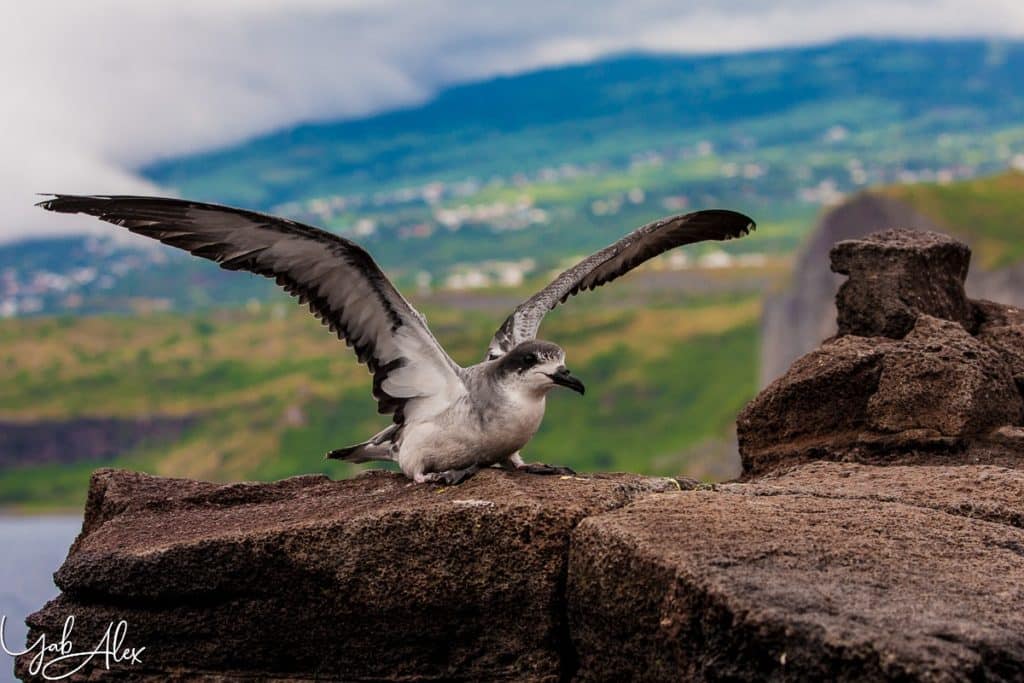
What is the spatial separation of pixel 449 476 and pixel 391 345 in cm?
195

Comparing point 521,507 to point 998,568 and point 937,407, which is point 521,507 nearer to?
point 998,568

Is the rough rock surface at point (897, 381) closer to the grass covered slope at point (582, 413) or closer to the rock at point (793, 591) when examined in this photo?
the rock at point (793, 591)

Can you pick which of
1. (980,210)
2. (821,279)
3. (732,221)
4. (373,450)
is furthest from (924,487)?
(980,210)

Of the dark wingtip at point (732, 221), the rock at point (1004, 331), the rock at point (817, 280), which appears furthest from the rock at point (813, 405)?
the rock at point (817, 280)

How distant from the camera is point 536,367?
52.9ft

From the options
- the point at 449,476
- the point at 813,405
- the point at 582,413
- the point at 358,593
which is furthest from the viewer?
the point at 582,413

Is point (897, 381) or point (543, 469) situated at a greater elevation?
point (897, 381)

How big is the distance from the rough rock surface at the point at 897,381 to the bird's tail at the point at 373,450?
474cm

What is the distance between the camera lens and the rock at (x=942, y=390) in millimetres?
17781

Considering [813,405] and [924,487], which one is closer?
[924,487]

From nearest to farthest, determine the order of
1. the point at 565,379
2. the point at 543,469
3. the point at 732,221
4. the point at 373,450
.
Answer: the point at 565,379 → the point at 543,469 → the point at 373,450 → the point at 732,221

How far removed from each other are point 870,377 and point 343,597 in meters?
8.01

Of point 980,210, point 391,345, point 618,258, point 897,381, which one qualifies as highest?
point 980,210

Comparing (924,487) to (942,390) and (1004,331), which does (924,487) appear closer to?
(942,390)
